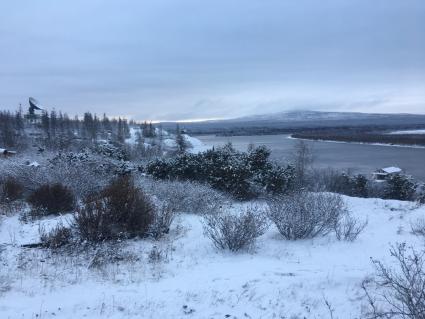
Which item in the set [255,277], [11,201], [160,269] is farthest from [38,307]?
[11,201]

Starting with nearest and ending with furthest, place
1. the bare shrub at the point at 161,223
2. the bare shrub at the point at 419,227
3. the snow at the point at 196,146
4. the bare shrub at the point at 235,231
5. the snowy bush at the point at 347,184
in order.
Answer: the bare shrub at the point at 235,231, the bare shrub at the point at 161,223, the bare shrub at the point at 419,227, the snowy bush at the point at 347,184, the snow at the point at 196,146

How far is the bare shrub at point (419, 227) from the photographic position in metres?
9.15

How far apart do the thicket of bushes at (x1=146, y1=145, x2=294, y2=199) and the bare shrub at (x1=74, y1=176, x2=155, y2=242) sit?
7487mm

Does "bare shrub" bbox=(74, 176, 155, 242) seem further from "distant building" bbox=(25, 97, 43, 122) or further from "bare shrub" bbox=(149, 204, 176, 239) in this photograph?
"distant building" bbox=(25, 97, 43, 122)

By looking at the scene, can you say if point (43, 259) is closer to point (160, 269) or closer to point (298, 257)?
point (160, 269)

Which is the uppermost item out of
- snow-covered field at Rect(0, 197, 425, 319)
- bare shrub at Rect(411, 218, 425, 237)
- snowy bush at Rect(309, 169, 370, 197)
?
snow-covered field at Rect(0, 197, 425, 319)

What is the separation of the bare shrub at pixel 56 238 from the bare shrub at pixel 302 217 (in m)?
4.07

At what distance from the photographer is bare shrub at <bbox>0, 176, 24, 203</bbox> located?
497 inches

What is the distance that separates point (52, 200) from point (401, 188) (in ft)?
72.6

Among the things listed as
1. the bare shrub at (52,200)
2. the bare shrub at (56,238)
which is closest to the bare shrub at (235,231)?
the bare shrub at (56,238)

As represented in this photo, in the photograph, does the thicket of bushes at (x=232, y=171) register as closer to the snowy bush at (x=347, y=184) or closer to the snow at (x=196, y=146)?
the snowy bush at (x=347, y=184)

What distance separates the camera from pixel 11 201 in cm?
1257

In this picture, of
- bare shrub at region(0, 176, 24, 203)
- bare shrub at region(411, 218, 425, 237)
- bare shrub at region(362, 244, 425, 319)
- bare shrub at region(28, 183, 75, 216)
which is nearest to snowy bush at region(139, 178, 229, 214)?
bare shrub at region(28, 183, 75, 216)

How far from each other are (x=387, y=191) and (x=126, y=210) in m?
23.1
